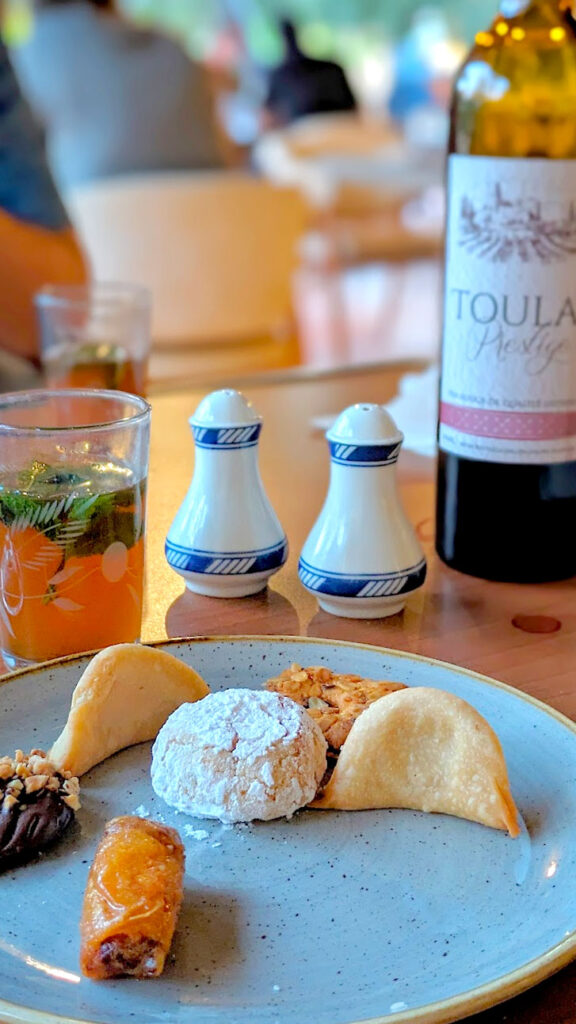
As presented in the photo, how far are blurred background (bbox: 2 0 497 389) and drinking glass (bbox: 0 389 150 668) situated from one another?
49 centimetres

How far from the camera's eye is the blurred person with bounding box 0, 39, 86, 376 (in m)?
1.89

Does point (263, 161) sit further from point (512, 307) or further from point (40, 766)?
point (40, 766)

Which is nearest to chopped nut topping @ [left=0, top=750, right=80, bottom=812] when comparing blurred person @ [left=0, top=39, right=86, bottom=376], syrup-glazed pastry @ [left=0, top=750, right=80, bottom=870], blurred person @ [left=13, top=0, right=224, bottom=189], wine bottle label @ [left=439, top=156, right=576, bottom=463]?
syrup-glazed pastry @ [left=0, top=750, right=80, bottom=870]

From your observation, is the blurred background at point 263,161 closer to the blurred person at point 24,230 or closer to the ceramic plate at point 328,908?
the blurred person at point 24,230

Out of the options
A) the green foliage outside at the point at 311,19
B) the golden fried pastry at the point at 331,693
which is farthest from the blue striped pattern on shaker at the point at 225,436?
the green foliage outside at the point at 311,19

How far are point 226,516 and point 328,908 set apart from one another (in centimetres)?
37

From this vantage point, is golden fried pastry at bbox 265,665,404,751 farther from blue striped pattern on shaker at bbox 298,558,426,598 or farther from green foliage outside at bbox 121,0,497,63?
green foliage outside at bbox 121,0,497,63

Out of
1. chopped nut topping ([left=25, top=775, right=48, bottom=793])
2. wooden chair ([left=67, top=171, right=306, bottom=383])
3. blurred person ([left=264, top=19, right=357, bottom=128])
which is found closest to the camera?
chopped nut topping ([left=25, top=775, right=48, bottom=793])

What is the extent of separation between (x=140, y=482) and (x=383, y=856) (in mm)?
314

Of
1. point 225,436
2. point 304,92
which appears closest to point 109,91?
point 225,436

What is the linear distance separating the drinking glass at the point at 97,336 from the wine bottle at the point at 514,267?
0.55 metres

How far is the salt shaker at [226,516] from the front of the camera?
0.80 metres

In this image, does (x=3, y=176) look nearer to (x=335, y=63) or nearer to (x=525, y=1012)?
(x=525, y=1012)

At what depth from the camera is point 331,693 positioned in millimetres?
619
